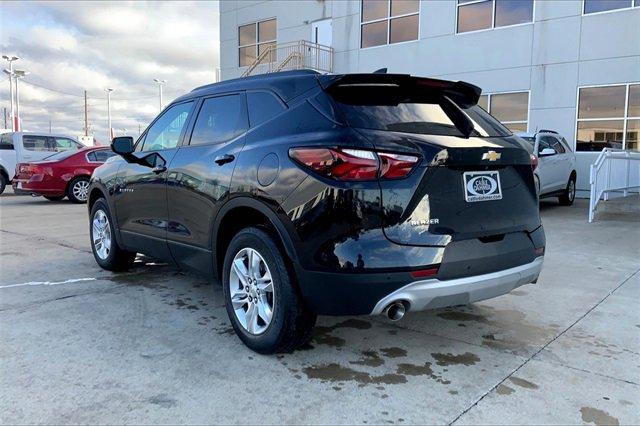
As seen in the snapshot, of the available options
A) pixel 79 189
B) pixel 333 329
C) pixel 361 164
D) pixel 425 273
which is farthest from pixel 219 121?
pixel 79 189

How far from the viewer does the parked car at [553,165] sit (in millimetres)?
10664

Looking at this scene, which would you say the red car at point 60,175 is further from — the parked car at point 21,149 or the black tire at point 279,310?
the black tire at point 279,310

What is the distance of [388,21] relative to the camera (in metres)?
16.9

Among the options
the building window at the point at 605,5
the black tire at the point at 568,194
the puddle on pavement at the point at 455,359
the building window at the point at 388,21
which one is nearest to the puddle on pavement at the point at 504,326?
the puddle on pavement at the point at 455,359

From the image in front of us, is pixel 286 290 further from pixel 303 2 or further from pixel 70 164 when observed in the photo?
pixel 303 2

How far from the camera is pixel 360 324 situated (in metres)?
4.02

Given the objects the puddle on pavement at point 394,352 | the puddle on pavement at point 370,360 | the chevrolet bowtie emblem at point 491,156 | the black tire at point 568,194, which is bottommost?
the puddle on pavement at point 370,360

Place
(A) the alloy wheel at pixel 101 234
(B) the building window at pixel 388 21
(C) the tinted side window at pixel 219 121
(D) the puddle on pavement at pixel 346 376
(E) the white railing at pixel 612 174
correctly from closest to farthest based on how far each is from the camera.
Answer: (D) the puddle on pavement at pixel 346 376 → (C) the tinted side window at pixel 219 121 → (A) the alloy wheel at pixel 101 234 → (E) the white railing at pixel 612 174 → (B) the building window at pixel 388 21

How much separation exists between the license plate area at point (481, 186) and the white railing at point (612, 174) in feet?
23.6

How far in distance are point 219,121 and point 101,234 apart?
253 centimetres

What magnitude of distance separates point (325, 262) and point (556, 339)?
6.23 feet

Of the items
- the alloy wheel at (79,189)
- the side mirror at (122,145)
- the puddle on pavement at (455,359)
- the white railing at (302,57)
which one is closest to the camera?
the puddle on pavement at (455,359)

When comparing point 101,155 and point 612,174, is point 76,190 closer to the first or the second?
point 101,155

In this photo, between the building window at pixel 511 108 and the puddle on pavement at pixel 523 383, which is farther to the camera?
the building window at pixel 511 108
